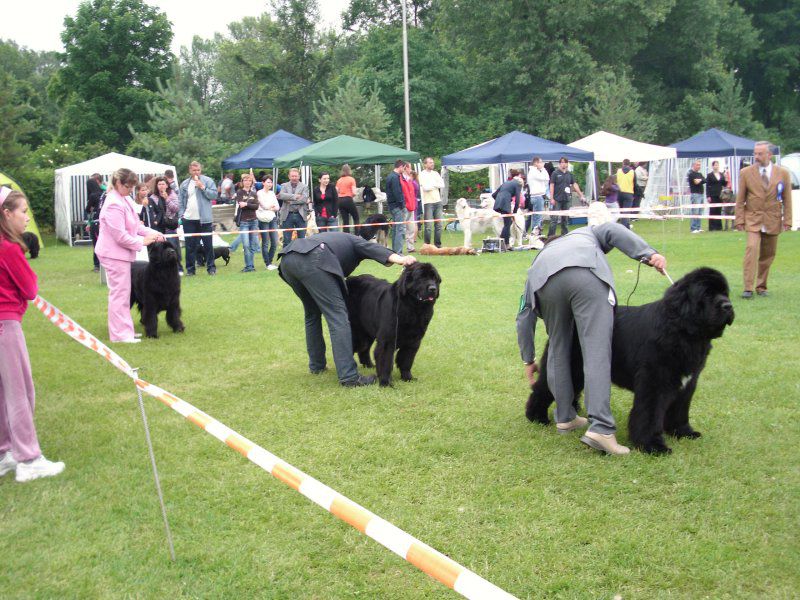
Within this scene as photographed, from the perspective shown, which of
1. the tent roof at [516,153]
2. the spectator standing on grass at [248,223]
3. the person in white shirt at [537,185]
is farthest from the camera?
the tent roof at [516,153]

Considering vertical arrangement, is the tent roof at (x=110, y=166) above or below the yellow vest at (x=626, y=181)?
above

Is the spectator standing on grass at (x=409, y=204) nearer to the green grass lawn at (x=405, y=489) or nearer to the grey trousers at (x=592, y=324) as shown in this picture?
the green grass lawn at (x=405, y=489)

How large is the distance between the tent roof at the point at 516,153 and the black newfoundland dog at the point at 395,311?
16.2 meters

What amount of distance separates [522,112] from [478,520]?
39963 mm

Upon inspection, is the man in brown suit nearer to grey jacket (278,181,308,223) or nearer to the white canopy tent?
grey jacket (278,181,308,223)

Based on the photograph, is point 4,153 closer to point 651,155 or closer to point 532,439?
point 651,155

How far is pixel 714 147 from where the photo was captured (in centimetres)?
2534

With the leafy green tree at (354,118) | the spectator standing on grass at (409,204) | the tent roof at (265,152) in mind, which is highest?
the leafy green tree at (354,118)

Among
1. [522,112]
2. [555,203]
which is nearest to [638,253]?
[555,203]

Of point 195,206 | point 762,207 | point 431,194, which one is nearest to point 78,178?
point 195,206

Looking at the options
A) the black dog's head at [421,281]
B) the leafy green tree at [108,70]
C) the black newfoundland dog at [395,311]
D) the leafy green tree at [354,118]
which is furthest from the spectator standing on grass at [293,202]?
the leafy green tree at [108,70]

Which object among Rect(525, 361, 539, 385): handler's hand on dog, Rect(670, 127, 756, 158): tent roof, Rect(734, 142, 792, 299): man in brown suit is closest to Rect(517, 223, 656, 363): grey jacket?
Rect(525, 361, 539, 385): handler's hand on dog

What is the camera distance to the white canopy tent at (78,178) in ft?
78.4

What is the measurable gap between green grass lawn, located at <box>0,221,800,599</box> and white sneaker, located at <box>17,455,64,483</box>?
96 mm
